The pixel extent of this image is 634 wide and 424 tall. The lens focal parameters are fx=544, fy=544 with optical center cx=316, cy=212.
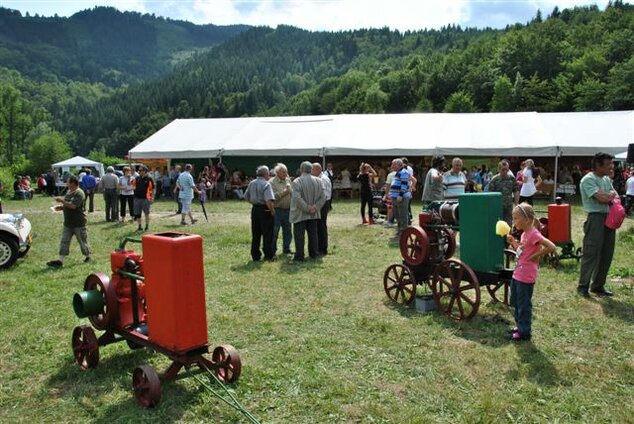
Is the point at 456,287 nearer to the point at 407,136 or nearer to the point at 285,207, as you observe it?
the point at 285,207

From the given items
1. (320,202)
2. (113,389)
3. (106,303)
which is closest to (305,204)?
(320,202)

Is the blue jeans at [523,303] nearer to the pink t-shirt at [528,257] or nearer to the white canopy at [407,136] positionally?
the pink t-shirt at [528,257]

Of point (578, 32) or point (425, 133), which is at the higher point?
point (578, 32)

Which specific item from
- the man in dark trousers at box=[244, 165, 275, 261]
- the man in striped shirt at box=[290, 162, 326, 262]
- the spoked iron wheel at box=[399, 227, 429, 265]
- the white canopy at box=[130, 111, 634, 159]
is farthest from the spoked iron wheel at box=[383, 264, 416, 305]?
the white canopy at box=[130, 111, 634, 159]

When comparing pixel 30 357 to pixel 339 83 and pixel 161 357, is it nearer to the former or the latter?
pixel 161 357

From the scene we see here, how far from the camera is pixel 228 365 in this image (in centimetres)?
423

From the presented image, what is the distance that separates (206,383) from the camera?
4242 mm

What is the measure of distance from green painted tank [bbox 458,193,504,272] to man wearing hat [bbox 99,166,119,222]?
11260 millimetres

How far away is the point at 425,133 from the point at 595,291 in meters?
15.5

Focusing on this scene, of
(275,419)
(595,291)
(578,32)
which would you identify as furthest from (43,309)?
(578,32)

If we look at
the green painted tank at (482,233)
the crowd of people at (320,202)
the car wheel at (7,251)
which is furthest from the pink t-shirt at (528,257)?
the car wheel at (7,251)

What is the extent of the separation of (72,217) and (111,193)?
6.39 meters

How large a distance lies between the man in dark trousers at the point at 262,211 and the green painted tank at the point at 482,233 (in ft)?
12.7

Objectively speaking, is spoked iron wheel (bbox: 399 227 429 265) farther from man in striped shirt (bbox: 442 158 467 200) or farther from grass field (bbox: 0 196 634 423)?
man in striped shirt (bbox: 442 158 467 200)
